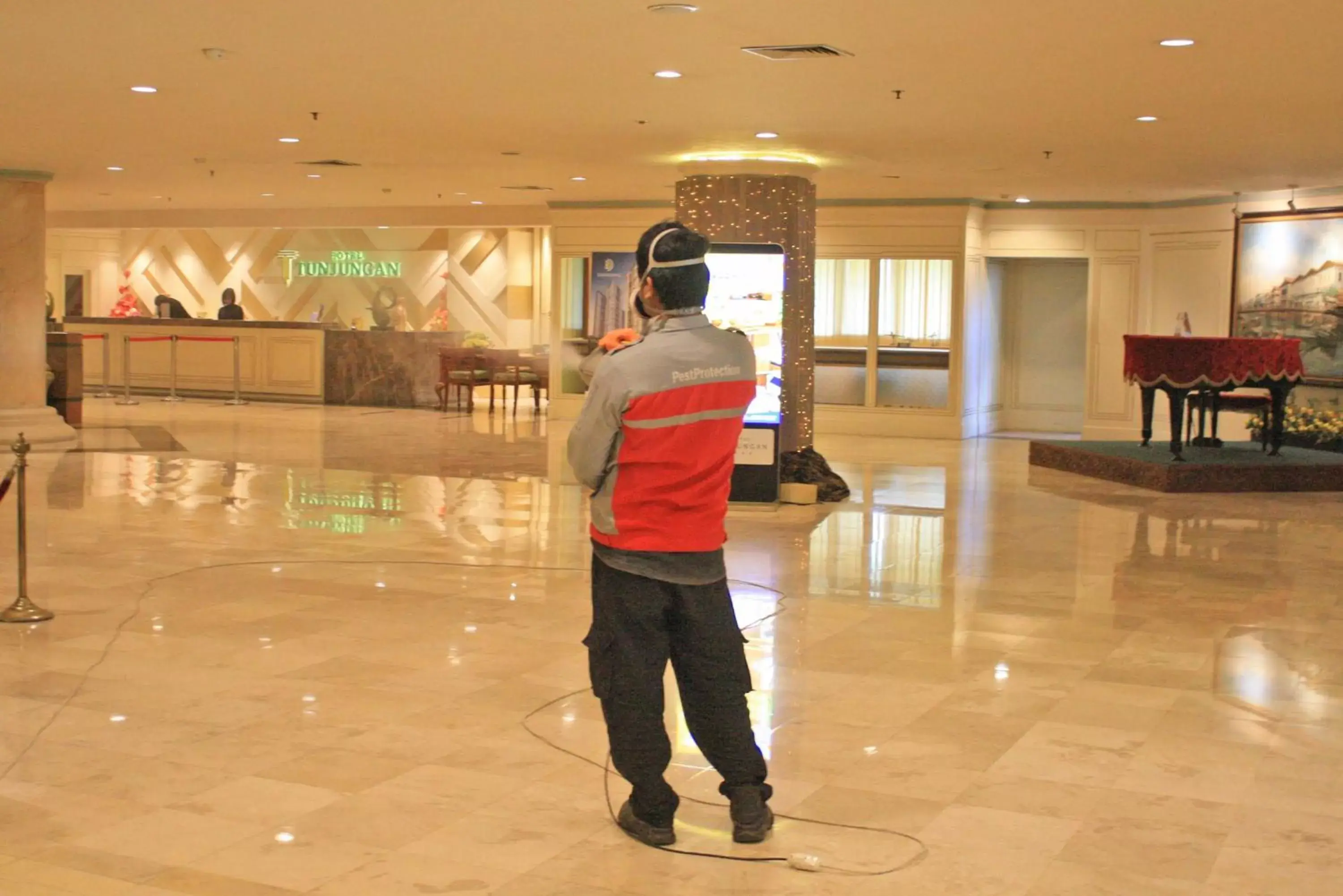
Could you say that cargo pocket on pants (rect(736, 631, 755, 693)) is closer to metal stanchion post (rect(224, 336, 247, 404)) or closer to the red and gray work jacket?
the red and gray work jacket

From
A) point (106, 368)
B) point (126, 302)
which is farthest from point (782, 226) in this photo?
point (126, 302)

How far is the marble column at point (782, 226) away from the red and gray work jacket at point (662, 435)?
7353 millimetres

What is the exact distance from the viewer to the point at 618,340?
374 cm

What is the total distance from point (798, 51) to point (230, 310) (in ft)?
54.1

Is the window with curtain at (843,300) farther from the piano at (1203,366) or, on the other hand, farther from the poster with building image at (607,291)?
the piano at (1203,366)

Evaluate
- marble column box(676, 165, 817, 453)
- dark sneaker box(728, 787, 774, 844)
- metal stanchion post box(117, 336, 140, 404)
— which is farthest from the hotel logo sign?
dark sneaker box(728, 787, 774, 844)

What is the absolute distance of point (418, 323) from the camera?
2356 centimetres

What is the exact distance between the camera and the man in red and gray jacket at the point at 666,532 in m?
3.55

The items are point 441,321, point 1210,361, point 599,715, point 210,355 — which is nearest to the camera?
point 599,715

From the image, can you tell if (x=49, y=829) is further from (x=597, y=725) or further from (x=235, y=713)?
(x=597, y=725)

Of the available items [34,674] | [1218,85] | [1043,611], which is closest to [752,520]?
[1043,611]

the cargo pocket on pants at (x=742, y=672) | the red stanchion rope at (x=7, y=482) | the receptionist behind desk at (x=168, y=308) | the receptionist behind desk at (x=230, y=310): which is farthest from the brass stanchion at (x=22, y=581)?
the receptionist behind desk at (x=168, y=308)

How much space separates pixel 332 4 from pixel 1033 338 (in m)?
13.7

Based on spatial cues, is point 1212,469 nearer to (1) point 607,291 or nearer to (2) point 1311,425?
(2) point 1311,425
